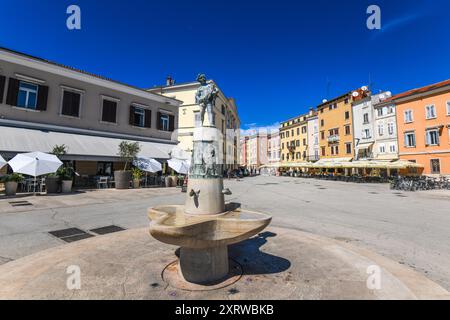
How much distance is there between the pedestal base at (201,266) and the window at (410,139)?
114 ft

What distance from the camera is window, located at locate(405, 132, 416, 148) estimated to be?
28.7 m

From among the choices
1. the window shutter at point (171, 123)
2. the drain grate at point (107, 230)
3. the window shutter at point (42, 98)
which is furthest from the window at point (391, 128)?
the window shutter at point (42, 98)

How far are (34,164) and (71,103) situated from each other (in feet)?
23.5

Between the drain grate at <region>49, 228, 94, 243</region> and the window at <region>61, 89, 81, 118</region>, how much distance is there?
13.9 m

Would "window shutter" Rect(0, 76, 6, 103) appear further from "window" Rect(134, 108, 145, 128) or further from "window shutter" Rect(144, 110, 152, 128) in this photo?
"window shutter" Rect(144, 110, 152, 128)

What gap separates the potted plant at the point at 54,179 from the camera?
1360cm

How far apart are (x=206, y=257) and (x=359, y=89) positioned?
44.7 metres

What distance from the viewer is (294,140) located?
190 feet

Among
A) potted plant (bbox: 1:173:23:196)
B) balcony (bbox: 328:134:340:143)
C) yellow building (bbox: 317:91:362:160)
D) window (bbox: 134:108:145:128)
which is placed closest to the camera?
potted plant (bbox: 1:173:23:196)

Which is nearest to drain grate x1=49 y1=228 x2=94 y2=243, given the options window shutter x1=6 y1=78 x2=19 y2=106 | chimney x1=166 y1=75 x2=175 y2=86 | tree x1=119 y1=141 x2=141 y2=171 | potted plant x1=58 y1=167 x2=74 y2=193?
potted plant x1=58 y1=167 x2=74 y2=193

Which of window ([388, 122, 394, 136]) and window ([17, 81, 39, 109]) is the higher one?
window ([388, 122, 394, 136])

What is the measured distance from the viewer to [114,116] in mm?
19906
